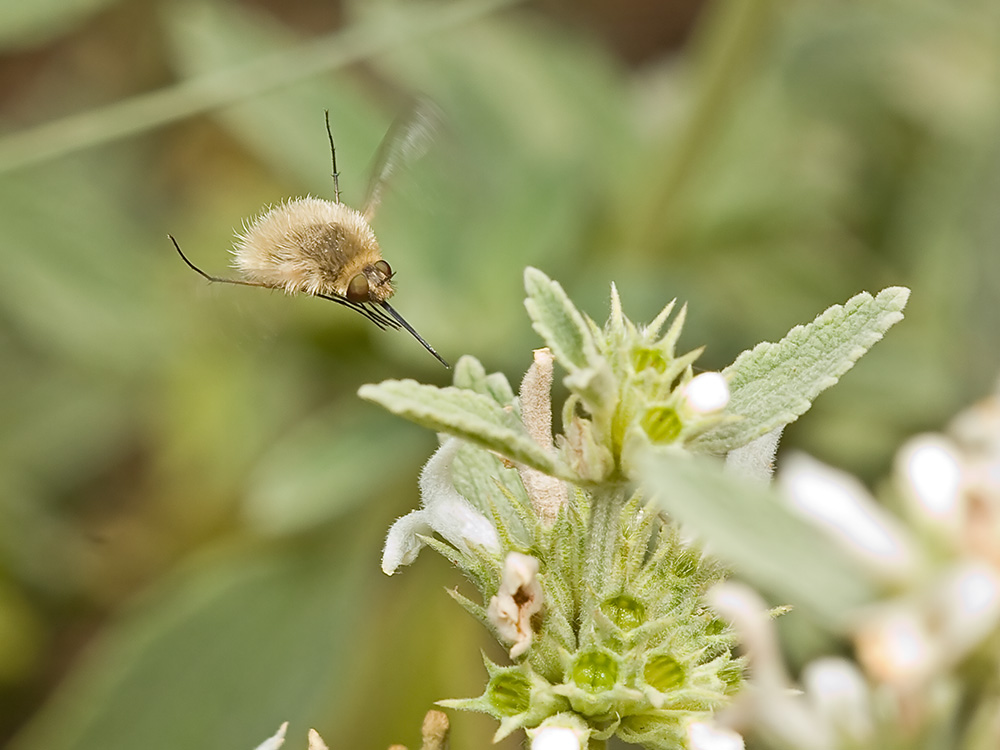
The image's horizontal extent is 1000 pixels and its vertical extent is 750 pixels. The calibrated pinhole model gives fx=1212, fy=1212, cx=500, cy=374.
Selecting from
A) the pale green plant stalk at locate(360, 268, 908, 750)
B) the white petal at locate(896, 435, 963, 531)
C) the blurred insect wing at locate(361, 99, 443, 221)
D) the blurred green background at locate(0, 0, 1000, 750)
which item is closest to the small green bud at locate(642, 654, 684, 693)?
the pale green plant stalk at locate(360, 268, 908, 750)

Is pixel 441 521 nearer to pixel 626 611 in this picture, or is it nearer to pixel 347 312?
pixel 626 611

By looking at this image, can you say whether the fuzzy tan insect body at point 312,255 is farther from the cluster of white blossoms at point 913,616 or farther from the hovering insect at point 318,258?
the cluster of white blossoms at point 913,616

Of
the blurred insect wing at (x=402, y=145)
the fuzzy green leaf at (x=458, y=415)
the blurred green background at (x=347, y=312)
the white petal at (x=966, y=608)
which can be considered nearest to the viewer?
the white petal at (x=966, y=608)

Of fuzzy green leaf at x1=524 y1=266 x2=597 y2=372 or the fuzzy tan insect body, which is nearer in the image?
fuzzy green leaf at x1=524 y1=266 x2=597 y2=372

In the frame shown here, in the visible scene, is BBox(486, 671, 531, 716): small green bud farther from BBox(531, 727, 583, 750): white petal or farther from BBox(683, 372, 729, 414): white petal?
BBox(683, 372, 729, 414): white petal

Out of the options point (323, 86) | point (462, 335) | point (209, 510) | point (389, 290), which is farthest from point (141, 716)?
point (323, 86)

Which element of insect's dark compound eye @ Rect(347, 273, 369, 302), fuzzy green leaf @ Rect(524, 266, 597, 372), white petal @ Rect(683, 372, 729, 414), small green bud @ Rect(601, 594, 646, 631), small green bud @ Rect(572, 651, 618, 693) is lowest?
small green bud @ Rect(572, 651, 618, 693)

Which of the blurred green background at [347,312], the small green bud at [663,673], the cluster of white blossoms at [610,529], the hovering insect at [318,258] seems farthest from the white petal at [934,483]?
the blurred green background at [347,312]
